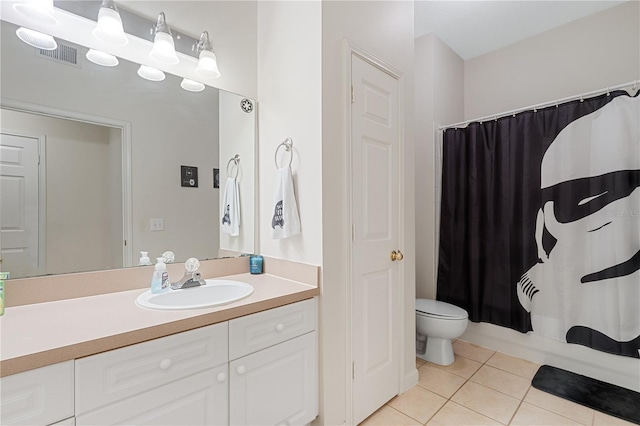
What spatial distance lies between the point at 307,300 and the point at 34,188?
124cm

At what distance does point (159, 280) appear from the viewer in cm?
132

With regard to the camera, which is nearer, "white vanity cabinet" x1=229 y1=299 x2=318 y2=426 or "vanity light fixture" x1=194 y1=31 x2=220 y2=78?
"white vanity cabinet" x1=229 y1=299 x2=318 y2=426

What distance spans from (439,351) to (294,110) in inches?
82.5

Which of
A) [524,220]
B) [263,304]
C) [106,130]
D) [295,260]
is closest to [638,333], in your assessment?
[524,220]

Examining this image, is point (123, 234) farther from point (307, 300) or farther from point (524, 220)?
point (524, 220)

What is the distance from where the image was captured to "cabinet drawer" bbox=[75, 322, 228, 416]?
0.84 meters

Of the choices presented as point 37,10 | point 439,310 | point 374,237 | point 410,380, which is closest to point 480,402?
point 410,380

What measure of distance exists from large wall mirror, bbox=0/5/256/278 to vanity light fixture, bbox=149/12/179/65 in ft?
0.35

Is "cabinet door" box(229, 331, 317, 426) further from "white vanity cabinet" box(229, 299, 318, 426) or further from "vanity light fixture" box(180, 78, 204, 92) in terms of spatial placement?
"vanity light fixture" box(180, 78, 204, 92)

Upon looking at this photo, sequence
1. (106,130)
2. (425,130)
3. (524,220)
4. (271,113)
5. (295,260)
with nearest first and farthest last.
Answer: (106,130), (295,260), (271,113), (524,220), (425,130)

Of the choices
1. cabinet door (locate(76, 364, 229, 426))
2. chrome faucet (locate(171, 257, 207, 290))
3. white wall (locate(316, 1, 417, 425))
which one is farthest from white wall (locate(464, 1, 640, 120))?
cabinet door (locate(76, 364, 229, 426))

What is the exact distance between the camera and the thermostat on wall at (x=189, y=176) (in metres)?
1.62

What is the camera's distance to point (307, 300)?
1404mm

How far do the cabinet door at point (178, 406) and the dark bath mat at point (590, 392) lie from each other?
6.89ft
